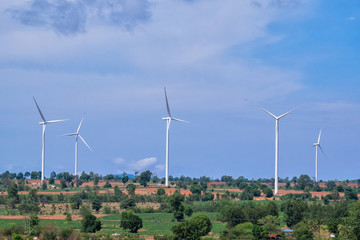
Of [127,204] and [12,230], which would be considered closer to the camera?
[12,230]

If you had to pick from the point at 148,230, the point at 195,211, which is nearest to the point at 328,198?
the point at 195,211

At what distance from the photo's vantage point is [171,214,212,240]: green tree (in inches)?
3492

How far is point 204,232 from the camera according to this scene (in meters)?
95.5

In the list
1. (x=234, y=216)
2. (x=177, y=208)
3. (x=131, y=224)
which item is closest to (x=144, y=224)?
(x=131, y=224)

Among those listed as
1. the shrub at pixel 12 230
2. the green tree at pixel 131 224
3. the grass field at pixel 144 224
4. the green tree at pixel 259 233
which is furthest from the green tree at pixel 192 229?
the shrub at pixel 12 230

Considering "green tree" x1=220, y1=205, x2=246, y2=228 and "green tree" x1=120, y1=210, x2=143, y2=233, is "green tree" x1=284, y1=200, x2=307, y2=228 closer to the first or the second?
"green tree" x1=220, y1=205, x2=246, y2=228

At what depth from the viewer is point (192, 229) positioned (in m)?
90.6

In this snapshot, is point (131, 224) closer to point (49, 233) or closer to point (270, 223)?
point (49, 233)

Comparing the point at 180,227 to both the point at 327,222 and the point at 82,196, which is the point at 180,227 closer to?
the point at 327,222

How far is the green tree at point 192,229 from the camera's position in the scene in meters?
88.7

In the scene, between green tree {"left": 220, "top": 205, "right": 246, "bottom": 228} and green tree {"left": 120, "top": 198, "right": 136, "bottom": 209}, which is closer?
green tree {"left": 220, "top": 205, "right": 246, "bottom": 228}

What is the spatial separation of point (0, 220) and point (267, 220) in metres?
52.8

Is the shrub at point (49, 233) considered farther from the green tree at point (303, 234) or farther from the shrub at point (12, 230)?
the green tree at point (303, 234)

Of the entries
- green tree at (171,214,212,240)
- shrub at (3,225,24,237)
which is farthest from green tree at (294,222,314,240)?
shrub at (3,225,24,237)
